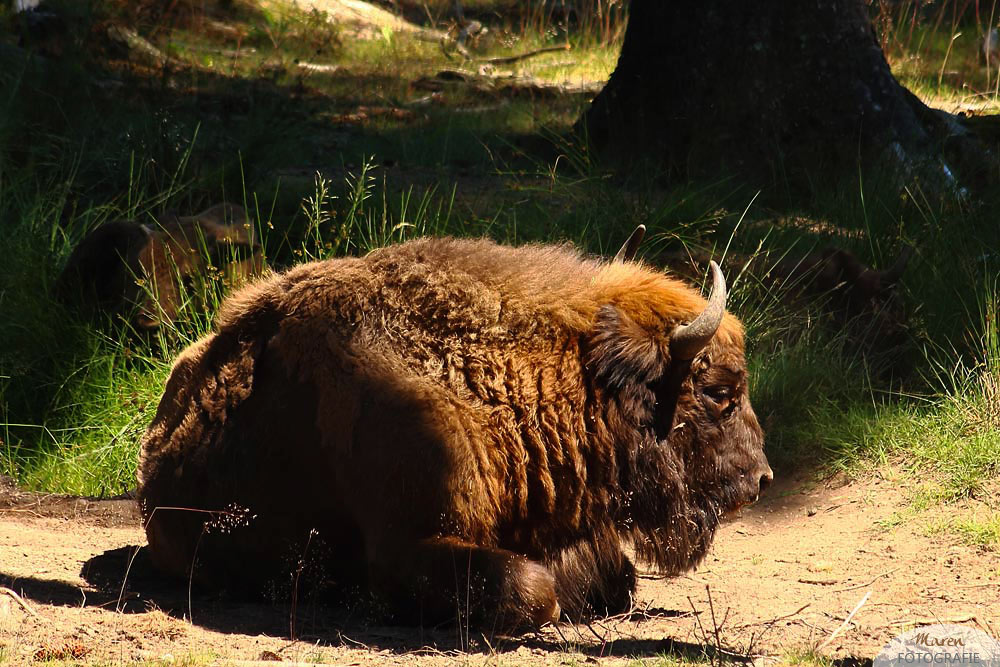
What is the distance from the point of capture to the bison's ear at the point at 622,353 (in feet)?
13.1

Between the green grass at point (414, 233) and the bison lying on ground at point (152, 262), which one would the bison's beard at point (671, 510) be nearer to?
the green grass at point (414, 233)

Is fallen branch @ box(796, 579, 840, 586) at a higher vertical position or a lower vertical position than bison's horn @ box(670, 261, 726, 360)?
lower

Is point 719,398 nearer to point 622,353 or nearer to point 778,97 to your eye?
point 622,353

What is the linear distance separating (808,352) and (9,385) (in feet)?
15.2

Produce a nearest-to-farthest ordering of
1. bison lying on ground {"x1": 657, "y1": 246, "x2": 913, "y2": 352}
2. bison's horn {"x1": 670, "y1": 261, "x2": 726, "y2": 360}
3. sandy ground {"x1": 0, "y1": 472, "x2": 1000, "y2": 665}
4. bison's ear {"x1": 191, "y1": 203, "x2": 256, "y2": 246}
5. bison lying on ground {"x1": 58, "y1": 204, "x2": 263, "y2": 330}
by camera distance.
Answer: sandy ground {"x1": 0, "y1": 472, "x2": 1000, "y2": 665}, bison's horn {"x1": 670, "y1": 261, "x2": 726, "y2": 360}, bison lying on ground {"x1": 58, "y1": 204, "x2": 263, "y2": 330}, bison's ear {"x1": 191, "y1": 203, "x2": 256, "y2": 246}, bison lying on ground {"x1": 657, "y1": 246, "x2": 913, "y2": 352}

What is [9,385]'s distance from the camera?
666 centimetres

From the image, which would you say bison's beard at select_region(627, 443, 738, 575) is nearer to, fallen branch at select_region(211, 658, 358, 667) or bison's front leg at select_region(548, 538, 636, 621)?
bison's front leg at select_region(548, 538, 636, 621)

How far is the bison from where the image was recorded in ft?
12.2

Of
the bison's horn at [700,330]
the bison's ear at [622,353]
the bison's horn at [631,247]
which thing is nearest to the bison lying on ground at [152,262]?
the bison's horn at [631,247]

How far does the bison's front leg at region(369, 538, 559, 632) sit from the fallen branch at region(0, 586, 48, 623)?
108cm

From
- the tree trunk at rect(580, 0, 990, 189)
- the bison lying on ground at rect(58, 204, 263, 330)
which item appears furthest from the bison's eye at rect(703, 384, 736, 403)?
the tree trunk at rect(580, 0, 990, 189)

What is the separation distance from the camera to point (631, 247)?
4.73m

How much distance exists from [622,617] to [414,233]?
3.01m

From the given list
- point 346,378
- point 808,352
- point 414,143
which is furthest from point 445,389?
point 414,143
